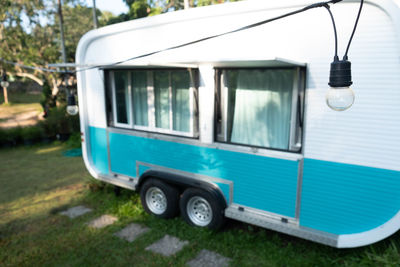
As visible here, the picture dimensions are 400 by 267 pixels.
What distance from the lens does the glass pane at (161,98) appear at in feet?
15.9

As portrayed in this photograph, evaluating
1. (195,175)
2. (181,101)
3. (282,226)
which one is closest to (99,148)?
(181,101)

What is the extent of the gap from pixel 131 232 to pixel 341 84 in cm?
375

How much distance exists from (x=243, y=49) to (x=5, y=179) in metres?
6.69

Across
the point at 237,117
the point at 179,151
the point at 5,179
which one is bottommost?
the point at 5,179

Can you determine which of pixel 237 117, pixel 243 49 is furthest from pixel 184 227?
pixel 243 49

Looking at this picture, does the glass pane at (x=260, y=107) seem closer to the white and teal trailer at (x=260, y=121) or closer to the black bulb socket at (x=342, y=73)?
the white and teal trailer at (x=260, y=121)

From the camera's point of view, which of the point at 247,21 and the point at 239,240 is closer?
the point at 247,21

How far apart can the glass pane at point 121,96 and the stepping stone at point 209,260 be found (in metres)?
2.70

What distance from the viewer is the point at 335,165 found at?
3410 millimetres

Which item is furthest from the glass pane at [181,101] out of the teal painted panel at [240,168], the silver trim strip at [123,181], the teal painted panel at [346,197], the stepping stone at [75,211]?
the stepping stone at [75,211]

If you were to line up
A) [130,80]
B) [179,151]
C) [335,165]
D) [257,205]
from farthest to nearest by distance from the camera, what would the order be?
[130,80] → [179,151] → [257,205] → [335,165]

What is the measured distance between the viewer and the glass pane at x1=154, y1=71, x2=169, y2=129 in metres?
4.84

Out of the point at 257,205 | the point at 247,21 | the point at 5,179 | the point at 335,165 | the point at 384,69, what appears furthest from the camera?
the point at 5,179

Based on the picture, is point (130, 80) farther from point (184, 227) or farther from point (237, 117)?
point (184, 227)
